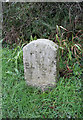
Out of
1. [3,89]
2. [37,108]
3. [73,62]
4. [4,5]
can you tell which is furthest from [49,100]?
[4,5]

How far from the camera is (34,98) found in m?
2.57

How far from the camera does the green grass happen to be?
2371mm

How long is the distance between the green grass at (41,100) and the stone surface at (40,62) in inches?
5.5

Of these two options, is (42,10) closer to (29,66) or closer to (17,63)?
(17,63)

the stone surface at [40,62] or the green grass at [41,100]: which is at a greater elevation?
the stone surface at [40,62]

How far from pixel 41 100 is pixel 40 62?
0.53m

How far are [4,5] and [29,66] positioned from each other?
202cm

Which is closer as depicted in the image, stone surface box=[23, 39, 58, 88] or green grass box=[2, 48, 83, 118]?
green grass box=[2, 48, 83, 118]

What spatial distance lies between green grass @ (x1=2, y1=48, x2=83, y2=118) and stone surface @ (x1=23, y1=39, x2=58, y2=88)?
140 millimetres

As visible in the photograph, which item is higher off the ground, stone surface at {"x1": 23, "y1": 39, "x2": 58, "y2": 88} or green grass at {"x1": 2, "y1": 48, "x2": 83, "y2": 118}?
stone surface at {"x1": 23, "y1": 39, "x2": 58, "y2": 88}

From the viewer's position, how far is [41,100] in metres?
2.54

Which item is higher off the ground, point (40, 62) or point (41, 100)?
point (40, 62)

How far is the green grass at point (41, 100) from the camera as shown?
237cm

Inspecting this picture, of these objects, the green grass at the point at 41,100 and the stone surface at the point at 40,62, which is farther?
the stone surface at the point at 40,62
